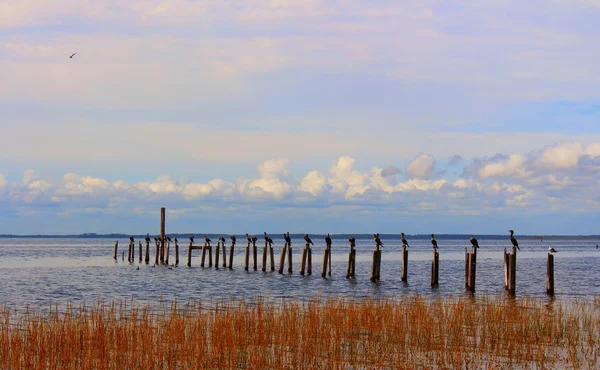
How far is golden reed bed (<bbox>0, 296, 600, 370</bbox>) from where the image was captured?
14359 millimetres

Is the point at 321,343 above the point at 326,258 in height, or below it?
below

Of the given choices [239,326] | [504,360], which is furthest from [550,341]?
[239,326]

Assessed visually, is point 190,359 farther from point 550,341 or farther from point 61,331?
point 550,341

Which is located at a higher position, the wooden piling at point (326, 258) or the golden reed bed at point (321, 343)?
the wooden piling at point (326, 258)

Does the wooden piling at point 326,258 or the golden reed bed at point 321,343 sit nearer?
the golden reed bed at point 321,343

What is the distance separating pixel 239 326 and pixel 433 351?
461cm

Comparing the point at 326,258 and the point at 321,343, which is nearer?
the point at 321,343

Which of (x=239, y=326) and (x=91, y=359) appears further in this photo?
(x=239, y=326)

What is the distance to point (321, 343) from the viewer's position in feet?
53.0

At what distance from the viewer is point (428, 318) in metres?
18.4

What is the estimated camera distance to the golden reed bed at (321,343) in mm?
14359

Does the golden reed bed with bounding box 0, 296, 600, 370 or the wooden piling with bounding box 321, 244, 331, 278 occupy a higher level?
the wooden piling with bounding box 321, 244, 331, 278

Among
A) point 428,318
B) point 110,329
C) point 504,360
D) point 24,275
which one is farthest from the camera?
point 24,275

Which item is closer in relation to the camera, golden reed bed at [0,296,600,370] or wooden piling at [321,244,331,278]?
golden reed bed at [0,296,600,370]
